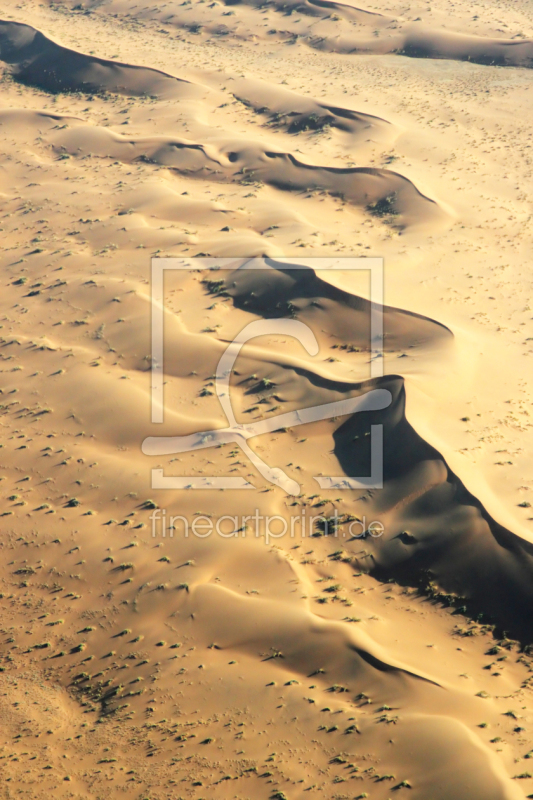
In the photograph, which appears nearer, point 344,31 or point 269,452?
point 269,452

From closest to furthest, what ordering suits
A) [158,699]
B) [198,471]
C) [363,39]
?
[158,699]
[198,471]
[363,39]

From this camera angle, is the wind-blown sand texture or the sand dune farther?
the sand dune

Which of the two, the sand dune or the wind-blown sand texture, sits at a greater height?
the sand dune

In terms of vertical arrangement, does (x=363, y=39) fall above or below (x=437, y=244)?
above

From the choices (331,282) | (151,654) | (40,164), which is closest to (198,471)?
(151,654)

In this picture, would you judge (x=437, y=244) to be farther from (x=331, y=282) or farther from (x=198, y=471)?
(x=198, y=471)

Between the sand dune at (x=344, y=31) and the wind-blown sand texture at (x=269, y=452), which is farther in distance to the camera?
the sand dune at (x=344, y=31)

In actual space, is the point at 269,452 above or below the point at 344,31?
below

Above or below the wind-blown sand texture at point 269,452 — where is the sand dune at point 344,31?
above
